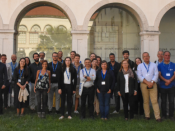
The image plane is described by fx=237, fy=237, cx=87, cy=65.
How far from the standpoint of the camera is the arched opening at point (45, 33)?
11.2 metres

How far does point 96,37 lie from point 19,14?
12.4ft

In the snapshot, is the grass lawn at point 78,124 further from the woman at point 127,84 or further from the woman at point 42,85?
the woman at point 127,84

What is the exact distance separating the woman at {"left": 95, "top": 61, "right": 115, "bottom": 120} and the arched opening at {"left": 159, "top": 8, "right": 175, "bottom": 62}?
6.94 meters

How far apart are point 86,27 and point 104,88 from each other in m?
3.84

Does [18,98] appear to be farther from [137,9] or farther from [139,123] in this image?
[137,9]

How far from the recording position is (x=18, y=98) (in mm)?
7340

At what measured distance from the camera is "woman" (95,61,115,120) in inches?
270

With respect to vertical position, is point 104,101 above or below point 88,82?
below

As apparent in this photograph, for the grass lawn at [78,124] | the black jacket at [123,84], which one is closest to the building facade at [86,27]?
the black jacket at [123,84]

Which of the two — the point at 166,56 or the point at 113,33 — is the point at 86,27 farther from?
the point at 166,56

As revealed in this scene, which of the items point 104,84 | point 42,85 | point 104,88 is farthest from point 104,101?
point 42,85

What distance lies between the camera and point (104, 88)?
686 centimetres

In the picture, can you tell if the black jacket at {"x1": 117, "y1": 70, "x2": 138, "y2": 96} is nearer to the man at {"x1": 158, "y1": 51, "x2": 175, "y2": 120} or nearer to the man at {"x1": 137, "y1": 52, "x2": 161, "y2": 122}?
the man at {"x1": 137, "y1": 52, "x2": 161, "y2": 122}

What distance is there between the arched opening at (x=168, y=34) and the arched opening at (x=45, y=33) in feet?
16.7
